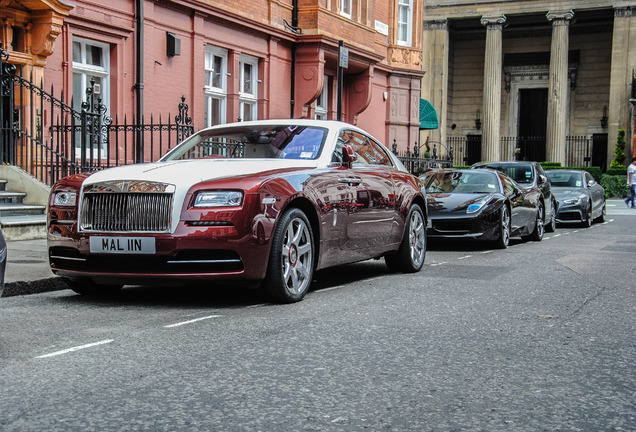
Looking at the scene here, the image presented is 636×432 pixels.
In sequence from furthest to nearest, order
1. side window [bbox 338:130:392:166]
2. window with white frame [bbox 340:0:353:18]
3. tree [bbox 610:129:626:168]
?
tree [bbox 610:129:626:168]
window with white frame [bbox 340:0:353:18]
side window [bbox 338:130:392:166]

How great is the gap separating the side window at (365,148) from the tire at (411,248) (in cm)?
67

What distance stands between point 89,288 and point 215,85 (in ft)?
40.3

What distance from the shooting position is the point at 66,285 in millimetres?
8086

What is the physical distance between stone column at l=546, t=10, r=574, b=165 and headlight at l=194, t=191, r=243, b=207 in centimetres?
3823

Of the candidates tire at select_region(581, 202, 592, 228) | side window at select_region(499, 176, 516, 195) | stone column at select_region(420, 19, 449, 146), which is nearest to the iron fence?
side window at select_region(499, 176, 516, 195)

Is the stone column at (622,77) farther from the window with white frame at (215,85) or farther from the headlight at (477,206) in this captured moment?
the headlight at (477,206)

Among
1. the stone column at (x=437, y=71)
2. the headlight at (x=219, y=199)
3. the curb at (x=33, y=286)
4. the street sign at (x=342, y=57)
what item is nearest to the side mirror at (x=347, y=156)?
the headlight at (x=219, y=199)

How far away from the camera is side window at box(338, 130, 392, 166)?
8.68 meters

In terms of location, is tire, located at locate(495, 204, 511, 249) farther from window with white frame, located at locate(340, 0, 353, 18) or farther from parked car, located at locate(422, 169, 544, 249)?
window with white frame, located at locate(340, 0, 353, 18)

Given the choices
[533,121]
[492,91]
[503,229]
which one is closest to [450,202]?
[503,229]

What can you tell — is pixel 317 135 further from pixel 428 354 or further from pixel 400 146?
pixel 400 146

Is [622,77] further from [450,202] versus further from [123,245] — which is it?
[123,245]

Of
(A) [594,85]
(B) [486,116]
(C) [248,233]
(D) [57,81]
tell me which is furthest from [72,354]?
(A) [594,85]

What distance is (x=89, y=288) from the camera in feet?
24.6
